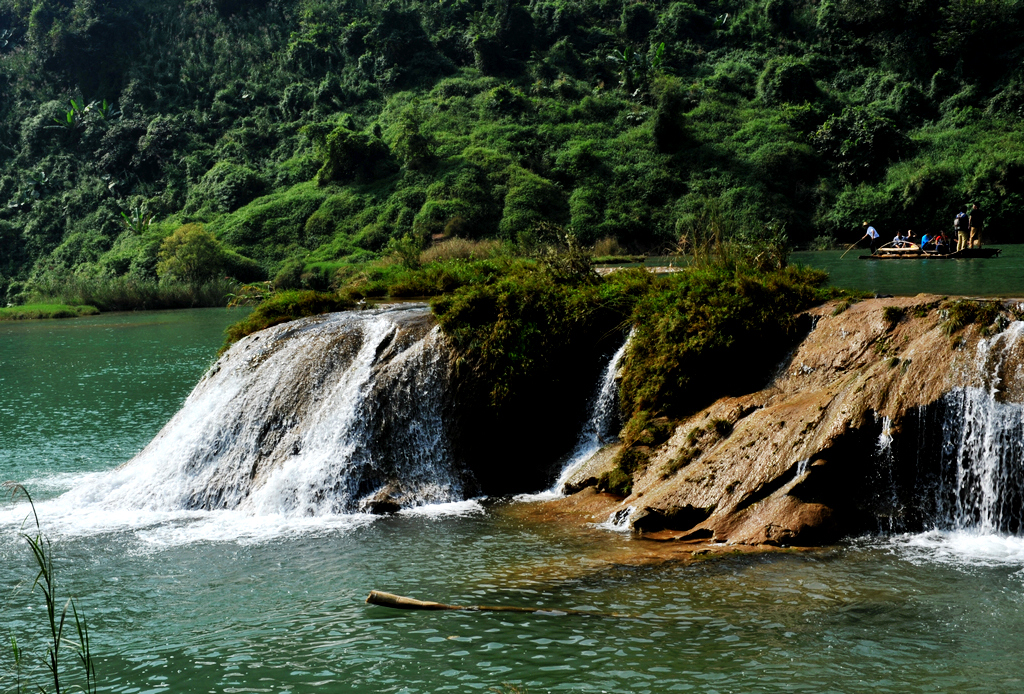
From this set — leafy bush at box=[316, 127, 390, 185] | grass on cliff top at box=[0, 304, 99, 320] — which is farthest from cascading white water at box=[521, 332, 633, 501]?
leafy bush at box=[316, 127, 390, 185]

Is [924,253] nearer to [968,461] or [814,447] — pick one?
[968,461]

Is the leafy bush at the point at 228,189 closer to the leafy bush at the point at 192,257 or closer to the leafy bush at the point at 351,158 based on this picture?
the leafy bush at the point at 351,158

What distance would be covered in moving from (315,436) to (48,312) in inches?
1954

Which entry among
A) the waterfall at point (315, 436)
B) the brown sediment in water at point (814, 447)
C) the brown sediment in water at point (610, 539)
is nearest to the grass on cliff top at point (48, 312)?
the waterfall at point (315, 436)

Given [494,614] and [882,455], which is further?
[882,455]

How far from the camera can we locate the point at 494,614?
7.70 meters

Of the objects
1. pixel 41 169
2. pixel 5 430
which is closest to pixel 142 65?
pixel 41 169

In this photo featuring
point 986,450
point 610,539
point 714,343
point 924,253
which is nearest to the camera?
point 986,450

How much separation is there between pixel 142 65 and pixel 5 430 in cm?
8072

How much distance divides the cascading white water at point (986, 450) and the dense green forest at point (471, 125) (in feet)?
131

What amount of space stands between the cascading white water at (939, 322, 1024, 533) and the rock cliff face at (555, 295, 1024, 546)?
11mm

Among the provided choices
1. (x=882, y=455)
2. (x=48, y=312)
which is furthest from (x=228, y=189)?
(x=882, y=455)

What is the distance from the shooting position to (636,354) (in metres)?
12.9

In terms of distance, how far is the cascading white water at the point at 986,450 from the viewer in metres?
9.26
